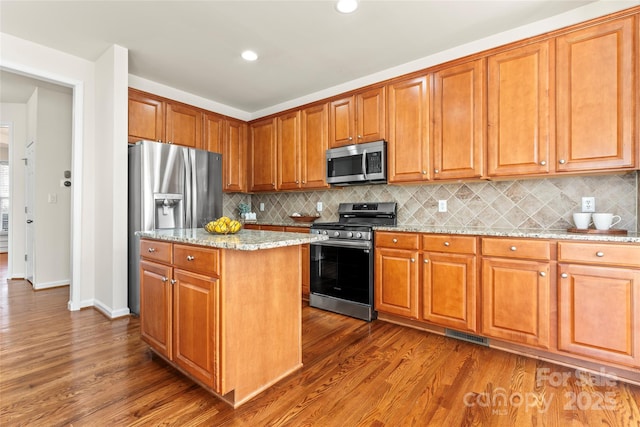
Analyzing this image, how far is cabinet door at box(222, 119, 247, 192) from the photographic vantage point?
14.2 ft

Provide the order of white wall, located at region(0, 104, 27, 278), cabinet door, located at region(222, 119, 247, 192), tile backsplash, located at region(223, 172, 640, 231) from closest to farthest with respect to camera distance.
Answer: tile backsplash, located at region(223, 172, 640, 231)
cabinet door, located at region(222, 119, 247, 192)
white wall, located at region(0, 104, 27, 278)

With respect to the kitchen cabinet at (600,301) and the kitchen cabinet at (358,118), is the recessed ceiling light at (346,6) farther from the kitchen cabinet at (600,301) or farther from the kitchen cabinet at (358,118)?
the kitchen cabinet at (600,301)

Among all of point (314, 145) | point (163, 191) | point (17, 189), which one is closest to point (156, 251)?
point (163, 191)

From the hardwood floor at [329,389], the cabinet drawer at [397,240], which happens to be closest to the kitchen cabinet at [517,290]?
the hardwood floor at [329,389]

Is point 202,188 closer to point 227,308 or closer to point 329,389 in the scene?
point 227,308

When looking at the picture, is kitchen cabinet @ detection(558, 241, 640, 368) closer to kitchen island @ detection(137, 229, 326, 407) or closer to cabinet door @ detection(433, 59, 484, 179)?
cabinet door @ detection(433, 59, 484, 179)

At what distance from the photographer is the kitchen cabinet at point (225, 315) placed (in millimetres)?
1621

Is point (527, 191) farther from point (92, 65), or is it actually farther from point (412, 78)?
point (92, 65)

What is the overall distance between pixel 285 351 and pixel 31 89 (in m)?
4.87

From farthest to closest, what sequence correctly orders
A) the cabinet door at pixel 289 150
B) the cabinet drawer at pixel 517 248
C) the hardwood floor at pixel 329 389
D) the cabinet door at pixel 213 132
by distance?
the cabinet door at pixel 213 132 → the cabinet door at pixel 289 150 → the cabinet drawer at pixel 517 248 → the hardwood floor at pixel 329 389

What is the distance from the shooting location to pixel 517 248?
219 cm

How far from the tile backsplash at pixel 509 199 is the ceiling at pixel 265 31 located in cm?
128

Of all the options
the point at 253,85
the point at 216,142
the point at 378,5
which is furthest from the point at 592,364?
the point at 216,142

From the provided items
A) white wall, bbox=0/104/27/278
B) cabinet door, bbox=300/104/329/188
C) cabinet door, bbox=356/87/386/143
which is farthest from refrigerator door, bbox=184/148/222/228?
white wall, bbox=0/104/27/278
